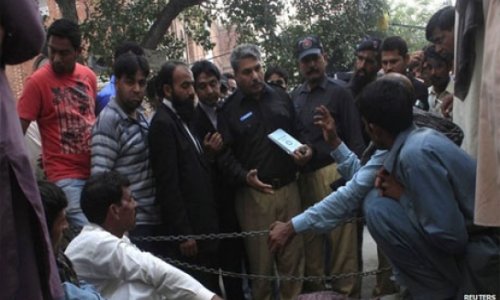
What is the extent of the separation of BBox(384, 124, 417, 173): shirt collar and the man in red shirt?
1.96 meters

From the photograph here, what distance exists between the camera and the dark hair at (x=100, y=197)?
119 inches

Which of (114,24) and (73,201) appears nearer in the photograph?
(73,201)

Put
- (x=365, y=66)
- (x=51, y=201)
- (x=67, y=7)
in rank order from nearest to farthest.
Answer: (x=51, y=201), (x=365, y=66), (x=67, y=7)

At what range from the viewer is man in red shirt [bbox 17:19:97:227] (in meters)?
3.84

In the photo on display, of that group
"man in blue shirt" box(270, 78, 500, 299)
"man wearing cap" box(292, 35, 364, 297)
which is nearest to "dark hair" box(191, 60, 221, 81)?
"man wearing cap" box(292, 35, 364, 297)

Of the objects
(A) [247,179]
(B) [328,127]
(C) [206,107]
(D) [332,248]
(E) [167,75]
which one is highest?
(E) [167,75]

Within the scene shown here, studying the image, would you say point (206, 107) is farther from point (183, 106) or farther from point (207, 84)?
point (183, 106)

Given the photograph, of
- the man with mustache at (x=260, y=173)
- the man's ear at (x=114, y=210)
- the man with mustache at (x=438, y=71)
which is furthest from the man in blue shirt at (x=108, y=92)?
the man with mustache at (x=438, y=71)

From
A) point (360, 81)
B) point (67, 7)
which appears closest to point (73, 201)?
point (360, 81)

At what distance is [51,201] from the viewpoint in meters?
2.61

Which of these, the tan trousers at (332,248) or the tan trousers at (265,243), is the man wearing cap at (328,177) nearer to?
the tan trousers at (332,248)

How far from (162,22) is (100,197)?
6.59 meters

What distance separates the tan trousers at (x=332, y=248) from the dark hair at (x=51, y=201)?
7.57 feet

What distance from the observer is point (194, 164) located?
4121mm
